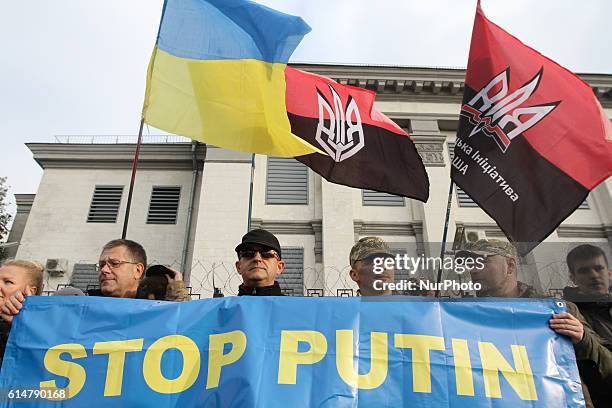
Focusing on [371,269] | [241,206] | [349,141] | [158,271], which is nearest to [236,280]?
[241,206]

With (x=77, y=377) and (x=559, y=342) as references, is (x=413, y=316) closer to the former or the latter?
(x=559, y=342)

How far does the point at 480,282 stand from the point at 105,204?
14925mm

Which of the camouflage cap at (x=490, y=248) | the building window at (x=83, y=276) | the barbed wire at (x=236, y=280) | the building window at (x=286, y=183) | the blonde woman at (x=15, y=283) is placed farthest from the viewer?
the building window at (x=286, y=183)

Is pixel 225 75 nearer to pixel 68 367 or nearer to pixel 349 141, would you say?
pixel 349 141

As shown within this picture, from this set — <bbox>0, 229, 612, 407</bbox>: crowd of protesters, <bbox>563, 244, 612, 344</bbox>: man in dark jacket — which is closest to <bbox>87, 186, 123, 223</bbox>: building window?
<bbox>0, 229, 612, 407</bbox>: crowd of protesters

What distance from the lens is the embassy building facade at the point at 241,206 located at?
13.9 metres

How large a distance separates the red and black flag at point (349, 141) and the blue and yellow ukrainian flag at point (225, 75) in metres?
0.80

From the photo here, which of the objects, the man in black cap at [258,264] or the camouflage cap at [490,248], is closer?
the camouflage cap at [490,248]

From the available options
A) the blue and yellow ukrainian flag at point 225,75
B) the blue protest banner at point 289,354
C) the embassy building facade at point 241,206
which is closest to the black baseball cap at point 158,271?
the blue protest banner at point 289,354

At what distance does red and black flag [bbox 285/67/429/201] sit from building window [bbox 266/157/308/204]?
870 centimetres

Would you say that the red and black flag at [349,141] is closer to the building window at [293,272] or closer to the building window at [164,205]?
the building window at [293,272]

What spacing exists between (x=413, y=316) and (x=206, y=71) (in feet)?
12.2

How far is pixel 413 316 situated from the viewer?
3145 millimetres

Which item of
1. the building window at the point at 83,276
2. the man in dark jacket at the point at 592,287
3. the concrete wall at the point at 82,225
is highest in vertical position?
the concrete wall at the point at 82,225
